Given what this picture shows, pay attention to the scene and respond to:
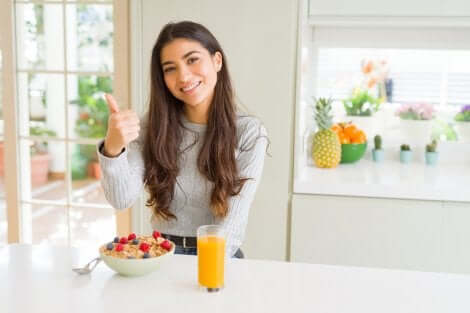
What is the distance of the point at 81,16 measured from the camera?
6168 mm

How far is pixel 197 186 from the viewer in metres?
1.88

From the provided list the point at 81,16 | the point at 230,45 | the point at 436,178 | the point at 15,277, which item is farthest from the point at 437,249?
the point at 81,16

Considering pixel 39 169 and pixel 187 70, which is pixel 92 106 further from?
pixel 187 70

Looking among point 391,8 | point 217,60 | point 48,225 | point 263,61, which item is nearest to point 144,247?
point 217,60

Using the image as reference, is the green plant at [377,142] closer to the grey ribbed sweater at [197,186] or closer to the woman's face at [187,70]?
the grey ribbed sweater at [197,186]

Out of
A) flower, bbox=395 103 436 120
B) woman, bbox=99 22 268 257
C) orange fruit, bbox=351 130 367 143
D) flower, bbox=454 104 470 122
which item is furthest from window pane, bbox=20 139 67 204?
woman, bbox=99 22 268 257

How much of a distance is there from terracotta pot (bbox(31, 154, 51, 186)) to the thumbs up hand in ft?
16.0

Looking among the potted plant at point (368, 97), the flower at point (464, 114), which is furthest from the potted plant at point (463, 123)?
the potted plant at point (368, 97)

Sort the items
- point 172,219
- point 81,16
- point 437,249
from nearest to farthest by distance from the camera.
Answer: point 172,219 → point 437,249 → point 81,16

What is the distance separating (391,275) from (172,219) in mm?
731

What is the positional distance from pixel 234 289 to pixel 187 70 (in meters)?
0.75

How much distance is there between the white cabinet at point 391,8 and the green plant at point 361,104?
0.70 meters

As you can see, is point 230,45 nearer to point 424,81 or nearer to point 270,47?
point 270,47

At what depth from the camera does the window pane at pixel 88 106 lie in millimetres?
6441
